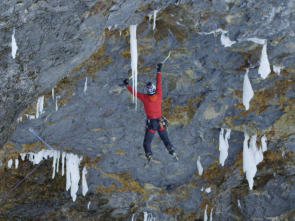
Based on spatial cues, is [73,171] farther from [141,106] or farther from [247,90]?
[247,90]

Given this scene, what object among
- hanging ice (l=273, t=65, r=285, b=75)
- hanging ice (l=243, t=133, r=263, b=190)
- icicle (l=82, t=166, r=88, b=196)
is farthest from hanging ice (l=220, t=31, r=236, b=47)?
icicle (l=82, t=166, r=88, b=196)

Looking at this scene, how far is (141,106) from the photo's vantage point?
25.6 ft

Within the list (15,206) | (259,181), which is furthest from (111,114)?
(259,181)

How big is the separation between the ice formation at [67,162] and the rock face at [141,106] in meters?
0.20

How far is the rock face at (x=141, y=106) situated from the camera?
5.15 m

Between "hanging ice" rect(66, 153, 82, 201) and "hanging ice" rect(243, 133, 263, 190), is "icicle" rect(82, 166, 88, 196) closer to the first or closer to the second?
"hanging ice" rect(66, 153, 82, 201)

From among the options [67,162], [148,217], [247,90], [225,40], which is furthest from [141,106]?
[148,217]

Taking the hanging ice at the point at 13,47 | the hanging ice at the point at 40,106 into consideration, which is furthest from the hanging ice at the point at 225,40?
the hanging ice at the point at 40,106

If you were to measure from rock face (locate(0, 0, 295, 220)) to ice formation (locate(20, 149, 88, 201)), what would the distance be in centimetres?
20

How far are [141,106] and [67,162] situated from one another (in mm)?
3021

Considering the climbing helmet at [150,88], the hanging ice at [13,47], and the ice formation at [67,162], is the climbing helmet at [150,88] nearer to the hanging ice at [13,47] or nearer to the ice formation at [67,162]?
the hanging ice at [13,47]

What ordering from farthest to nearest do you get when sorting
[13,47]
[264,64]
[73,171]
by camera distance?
[73,171]
[264,64]
[13,47]

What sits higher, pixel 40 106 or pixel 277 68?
pixel 277 68

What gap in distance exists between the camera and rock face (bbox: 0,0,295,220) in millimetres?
5152
